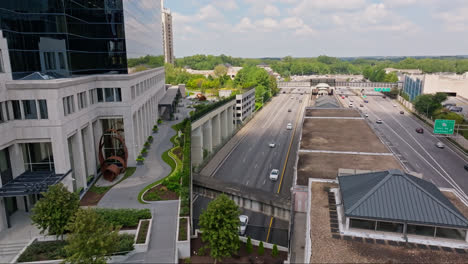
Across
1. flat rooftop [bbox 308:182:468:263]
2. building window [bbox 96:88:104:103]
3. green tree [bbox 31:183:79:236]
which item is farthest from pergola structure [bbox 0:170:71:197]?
flat rooftop [bbox 308:182:468:263]

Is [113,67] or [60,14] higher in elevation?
[60,14]

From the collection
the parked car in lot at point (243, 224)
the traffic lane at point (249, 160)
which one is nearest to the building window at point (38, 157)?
the parked car in lot at point (243, 224)

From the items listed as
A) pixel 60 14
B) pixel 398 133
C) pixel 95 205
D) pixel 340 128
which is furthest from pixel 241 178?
pixel 398 133

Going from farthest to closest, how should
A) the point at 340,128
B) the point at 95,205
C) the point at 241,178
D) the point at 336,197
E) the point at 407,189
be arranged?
the point at 340,128
the point at 241,178
the point at 95,205
the point at 336,197
the point at 407,189

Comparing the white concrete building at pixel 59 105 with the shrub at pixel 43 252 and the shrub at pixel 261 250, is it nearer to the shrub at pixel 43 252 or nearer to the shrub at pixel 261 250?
the shrub at pixel 43 252

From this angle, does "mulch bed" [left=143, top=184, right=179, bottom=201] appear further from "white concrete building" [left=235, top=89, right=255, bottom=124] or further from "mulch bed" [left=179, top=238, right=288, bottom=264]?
"white concrete building" [left=235, top=89, right=255, bottom=124]

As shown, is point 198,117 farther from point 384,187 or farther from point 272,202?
point 384,187

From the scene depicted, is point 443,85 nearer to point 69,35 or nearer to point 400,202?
point 400,202
